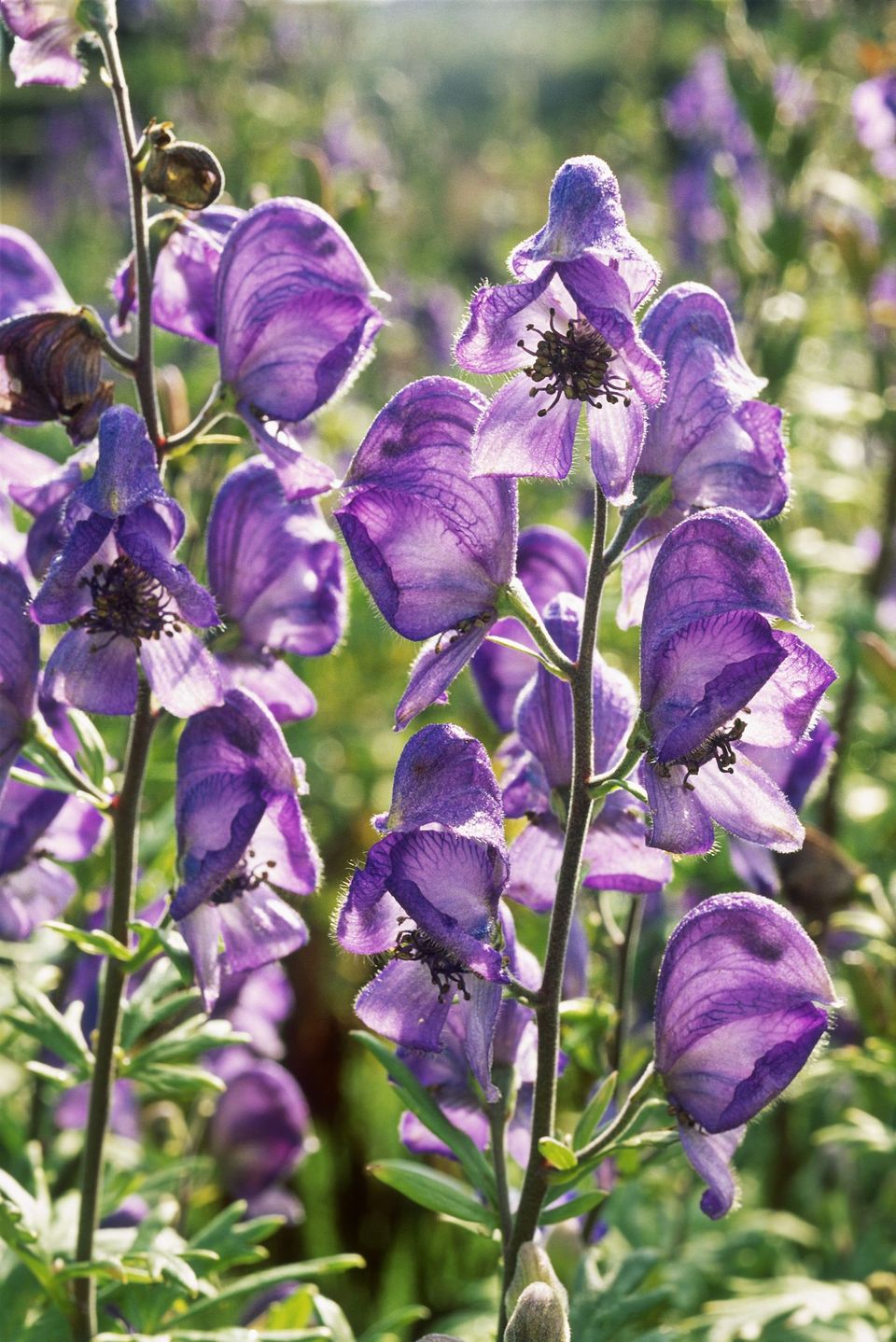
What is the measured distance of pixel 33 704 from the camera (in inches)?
60.4

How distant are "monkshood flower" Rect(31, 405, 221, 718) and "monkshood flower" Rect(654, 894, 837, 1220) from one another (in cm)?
51

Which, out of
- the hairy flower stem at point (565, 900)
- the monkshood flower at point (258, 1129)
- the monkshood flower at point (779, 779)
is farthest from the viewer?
the monkshood flower at point (258, 1129)

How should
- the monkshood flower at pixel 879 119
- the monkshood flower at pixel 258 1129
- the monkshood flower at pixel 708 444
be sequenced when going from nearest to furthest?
the monkshood flower at pixel 708 444 → the monkshood flower at pixel 258 1129 → the monkshood flower at pixel 879 119

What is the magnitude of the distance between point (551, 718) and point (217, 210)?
69 cm

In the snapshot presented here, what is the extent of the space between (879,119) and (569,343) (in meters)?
2.77

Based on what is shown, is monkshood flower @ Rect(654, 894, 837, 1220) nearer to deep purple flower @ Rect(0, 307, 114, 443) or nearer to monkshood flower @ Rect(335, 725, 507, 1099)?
monkshood flower @ Rect(335, 725, 507, 1099)

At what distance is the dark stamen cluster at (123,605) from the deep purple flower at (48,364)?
0.19 meters

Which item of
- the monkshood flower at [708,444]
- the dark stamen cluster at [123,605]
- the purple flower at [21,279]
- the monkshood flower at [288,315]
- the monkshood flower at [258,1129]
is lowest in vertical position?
the monkshood flower at [258,1129]

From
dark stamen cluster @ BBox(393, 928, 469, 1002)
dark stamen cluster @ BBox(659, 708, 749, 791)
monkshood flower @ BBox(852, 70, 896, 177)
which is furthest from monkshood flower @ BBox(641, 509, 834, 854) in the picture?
monkshood flower @ BBox(852, 70, 896, 177)

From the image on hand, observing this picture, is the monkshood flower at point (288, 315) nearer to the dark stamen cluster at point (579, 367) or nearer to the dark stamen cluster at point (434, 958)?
the dark stamen cluster at point (579, 367)

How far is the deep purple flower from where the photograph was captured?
4.78 ft

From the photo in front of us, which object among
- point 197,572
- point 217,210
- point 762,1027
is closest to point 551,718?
point 762,1027

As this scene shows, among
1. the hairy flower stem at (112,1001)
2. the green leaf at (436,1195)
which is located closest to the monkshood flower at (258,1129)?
the hairy flower stem at (112,1001)

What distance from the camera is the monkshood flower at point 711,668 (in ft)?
3.96
